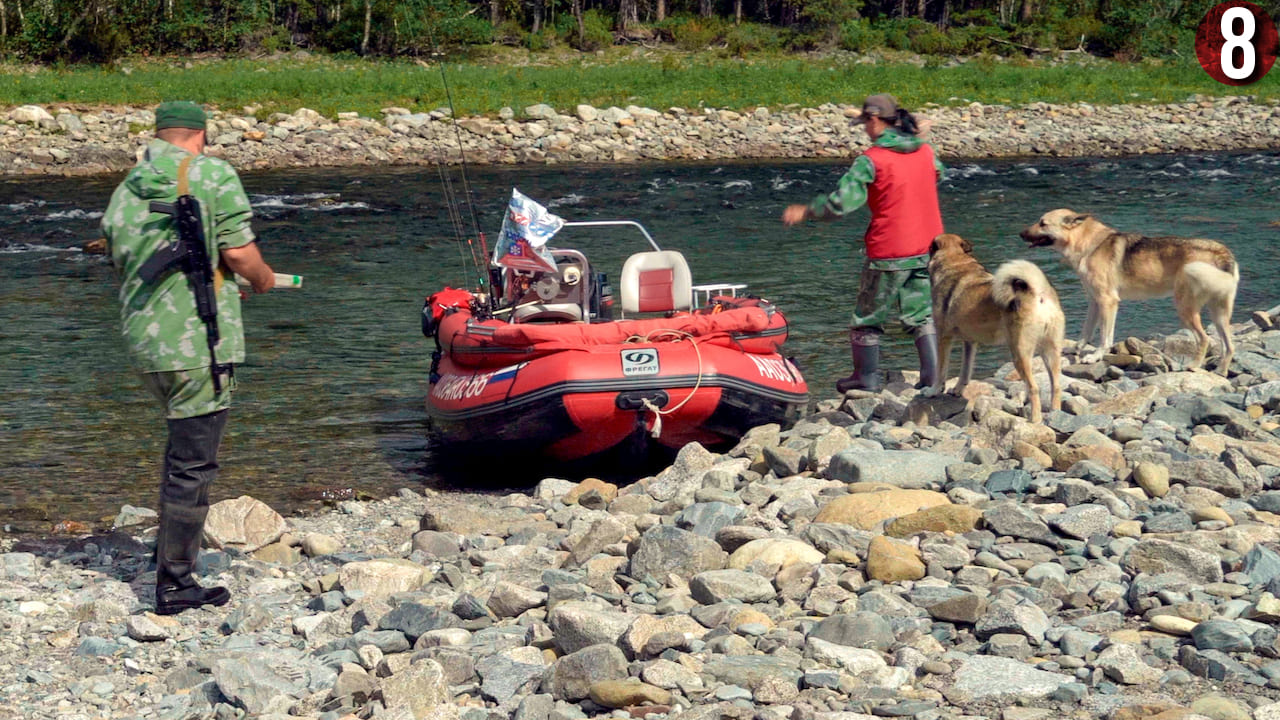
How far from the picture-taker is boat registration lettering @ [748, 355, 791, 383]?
897 centimetres

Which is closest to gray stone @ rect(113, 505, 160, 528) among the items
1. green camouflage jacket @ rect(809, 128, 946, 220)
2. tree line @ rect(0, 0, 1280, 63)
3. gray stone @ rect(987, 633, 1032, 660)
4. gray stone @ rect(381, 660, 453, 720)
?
gray stone @ rect(381, 660, 453, 720)

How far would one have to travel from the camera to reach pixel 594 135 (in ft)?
99.3

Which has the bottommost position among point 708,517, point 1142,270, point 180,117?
point 708,517

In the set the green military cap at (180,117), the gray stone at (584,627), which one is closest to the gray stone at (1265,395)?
the gray stone at (584,627)

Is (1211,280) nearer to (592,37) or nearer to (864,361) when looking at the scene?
(864,361)

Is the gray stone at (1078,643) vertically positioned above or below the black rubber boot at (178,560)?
above

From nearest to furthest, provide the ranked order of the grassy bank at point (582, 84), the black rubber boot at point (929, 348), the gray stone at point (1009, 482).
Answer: the gray stone at point (1009, 482), the black rubber boot at point (929, 348), the grassy bank at point (582, 84)

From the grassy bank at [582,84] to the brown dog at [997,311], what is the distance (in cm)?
2439

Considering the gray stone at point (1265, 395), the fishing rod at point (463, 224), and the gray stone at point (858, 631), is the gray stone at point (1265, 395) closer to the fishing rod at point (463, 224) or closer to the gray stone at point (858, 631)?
the gray stone at point (858, 631)

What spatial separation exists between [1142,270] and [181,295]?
22.3ft

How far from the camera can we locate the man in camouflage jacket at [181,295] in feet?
17.8

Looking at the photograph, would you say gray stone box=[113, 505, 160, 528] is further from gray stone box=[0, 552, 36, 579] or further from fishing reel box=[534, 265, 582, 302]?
fishing reel box=[534, 265, 582, 302]

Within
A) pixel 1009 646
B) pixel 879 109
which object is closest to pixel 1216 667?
pixel 1009 646

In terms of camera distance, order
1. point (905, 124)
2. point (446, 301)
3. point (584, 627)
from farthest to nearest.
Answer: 1. point (446, 301)
2. point (905, 124)
3. point (584, 627)
